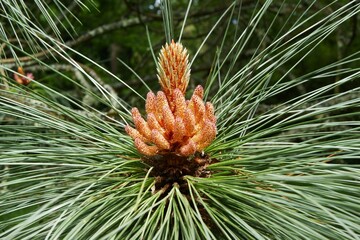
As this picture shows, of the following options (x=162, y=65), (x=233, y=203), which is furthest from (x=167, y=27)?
(x=233, y=203)

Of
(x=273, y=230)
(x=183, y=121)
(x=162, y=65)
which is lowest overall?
(x=273, y=230)

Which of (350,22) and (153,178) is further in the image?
(350,22)

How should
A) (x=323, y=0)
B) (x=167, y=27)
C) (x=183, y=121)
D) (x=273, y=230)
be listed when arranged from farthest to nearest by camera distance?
(x=323, y=0) → (x=167, y=27) → (x=183, y=121) → (x=273, y=230)

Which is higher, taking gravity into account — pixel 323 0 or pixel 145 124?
pixel 323 0

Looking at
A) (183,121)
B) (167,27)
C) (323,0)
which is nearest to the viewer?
(183,121)

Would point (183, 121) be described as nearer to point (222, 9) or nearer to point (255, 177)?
point (255, 177)

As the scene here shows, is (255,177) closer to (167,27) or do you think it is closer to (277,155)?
(277,155)
